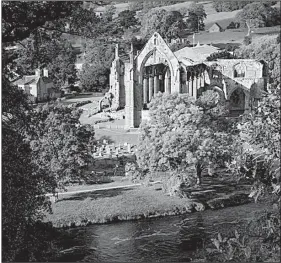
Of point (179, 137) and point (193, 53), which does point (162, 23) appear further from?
point (193, 53)

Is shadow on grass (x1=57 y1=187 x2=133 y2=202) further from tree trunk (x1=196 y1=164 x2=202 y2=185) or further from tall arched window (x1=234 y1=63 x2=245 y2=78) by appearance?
tall arched window (x1=234 y1=63 x2=245 y2=78)

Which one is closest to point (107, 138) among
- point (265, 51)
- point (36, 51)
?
point (265, 51)

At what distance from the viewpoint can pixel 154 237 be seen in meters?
8.25

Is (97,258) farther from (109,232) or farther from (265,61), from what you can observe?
(265,61)

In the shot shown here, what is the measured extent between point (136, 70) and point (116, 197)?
21.2ft

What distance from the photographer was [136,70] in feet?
49.4

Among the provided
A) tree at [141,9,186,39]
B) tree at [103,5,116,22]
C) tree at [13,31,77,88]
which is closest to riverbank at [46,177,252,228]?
tree at [103,5,116,22]

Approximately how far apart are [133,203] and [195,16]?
3.39 m

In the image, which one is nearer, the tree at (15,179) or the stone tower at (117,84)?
the tree at (15,179)

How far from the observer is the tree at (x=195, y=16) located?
8.47 m

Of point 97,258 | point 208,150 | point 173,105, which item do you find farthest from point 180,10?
point 97,258

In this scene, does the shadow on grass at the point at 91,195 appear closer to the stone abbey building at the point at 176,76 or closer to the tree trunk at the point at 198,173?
the tree trunk at the point at 198,173

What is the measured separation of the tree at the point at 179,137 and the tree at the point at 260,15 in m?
1.88

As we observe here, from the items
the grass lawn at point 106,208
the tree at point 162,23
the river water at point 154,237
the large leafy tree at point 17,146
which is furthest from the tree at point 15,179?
the tree at point 162,23
